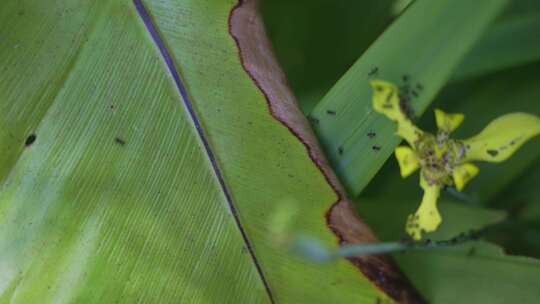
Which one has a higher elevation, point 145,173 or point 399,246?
point 399,246

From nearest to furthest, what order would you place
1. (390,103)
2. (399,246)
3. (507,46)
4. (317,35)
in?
(399,246), (390,103), (507,46), (317,35)

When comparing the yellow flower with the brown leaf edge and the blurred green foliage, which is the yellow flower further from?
the blurred green foliage

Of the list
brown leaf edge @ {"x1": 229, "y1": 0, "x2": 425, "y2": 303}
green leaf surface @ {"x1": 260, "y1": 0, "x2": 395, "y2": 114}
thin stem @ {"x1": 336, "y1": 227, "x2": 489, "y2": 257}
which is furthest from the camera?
green leaf surface @ {"x1": 260, "y1": 0, "x2": 395, "y2": 114}

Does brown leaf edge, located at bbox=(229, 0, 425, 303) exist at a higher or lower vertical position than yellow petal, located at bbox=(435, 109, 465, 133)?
lower

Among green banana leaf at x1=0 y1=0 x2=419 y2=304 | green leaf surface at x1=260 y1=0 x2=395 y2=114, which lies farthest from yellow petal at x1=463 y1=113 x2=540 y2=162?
green leaf surface at x1=260 y1=0 x2=395 y2=114

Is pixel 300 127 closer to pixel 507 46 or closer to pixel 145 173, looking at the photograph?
pixel 145 173

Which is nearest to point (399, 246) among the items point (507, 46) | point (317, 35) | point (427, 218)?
point (427, 218)

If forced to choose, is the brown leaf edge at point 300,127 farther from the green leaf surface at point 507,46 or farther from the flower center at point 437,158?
the green leaf surface at point 507,46
